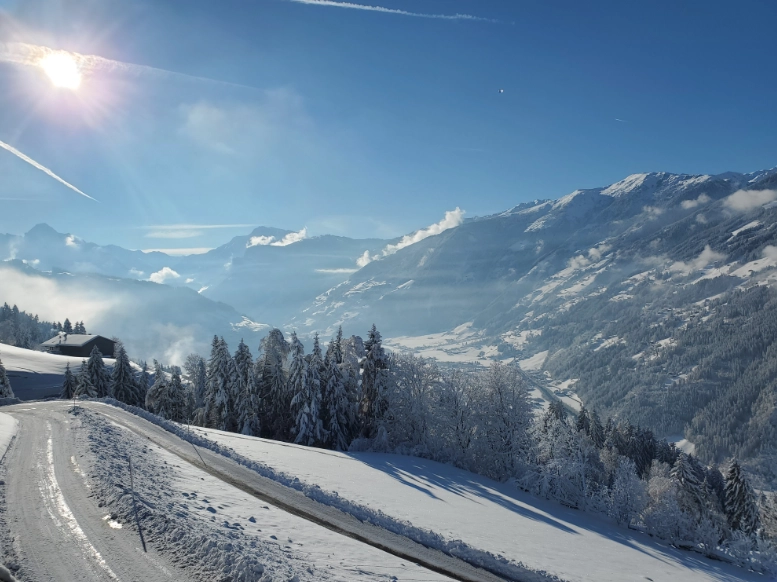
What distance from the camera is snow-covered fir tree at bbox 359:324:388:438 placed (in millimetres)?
46938

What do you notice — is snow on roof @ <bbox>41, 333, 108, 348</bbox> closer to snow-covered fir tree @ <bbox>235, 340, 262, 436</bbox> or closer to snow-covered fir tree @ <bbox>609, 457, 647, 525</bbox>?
snow-covered fir tree @ <bbox>235, 340, 262, 436</bbox>

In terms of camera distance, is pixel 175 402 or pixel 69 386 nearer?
pixel 175 402

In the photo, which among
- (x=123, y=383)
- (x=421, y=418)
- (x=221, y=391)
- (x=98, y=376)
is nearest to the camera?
(x=421, y=418)

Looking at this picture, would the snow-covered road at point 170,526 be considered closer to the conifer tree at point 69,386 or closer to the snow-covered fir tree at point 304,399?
the snow-covered fir tree at point 304,399

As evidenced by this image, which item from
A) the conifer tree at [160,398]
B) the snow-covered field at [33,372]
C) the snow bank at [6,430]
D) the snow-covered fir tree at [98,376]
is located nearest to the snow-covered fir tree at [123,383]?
the snow-covered fir tree at [98,376]

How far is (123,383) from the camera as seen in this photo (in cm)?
5903

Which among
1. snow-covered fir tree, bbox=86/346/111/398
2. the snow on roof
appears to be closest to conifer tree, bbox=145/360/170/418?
snow-covered fir tree, bbox=86/346/111/398

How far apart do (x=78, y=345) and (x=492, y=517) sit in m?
113

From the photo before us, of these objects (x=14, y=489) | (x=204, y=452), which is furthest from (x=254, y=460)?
(x=14, y=489)

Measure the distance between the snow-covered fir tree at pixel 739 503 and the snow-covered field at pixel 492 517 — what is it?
118ft

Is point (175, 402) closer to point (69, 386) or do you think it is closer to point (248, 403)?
point (248, 403)

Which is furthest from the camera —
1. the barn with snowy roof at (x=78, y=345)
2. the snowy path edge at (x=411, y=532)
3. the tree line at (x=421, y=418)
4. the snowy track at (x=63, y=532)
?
the barn with snowy roof at (x=78, y=345)

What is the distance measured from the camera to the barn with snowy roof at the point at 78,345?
102688 millimetres

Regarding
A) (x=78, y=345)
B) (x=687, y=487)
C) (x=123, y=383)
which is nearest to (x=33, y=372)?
(x=123, y=383)
